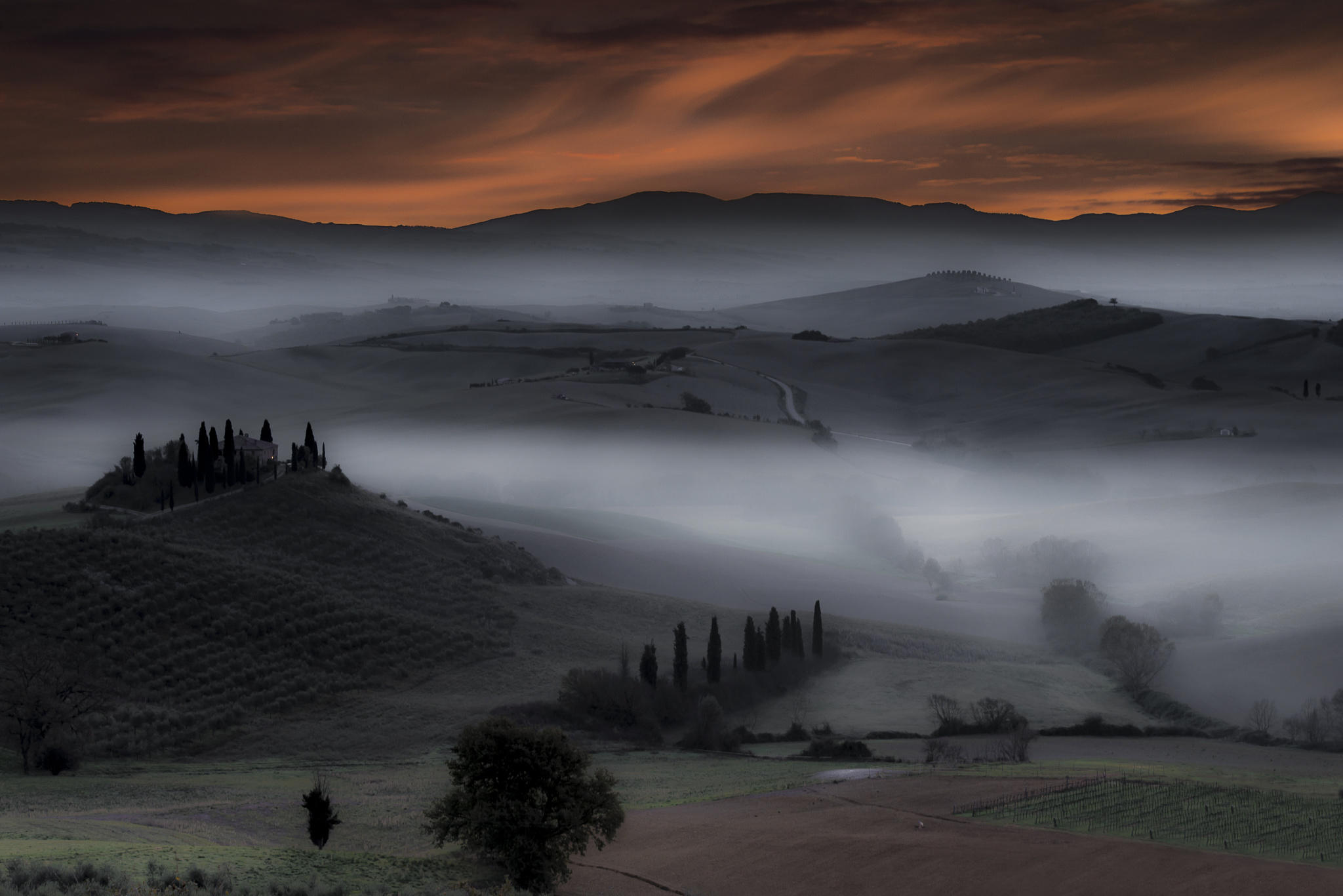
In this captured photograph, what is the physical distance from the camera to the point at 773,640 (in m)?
61.7

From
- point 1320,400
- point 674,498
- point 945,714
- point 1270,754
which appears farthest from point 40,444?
point 1320,400

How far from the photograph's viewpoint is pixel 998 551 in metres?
101

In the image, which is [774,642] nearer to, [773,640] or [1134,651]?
[773,640]

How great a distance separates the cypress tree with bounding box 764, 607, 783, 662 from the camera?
61406mm

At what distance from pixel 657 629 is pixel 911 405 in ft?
424

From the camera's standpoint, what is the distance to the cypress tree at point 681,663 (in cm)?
5538

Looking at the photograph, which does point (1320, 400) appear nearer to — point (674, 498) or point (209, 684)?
point (674, 498)

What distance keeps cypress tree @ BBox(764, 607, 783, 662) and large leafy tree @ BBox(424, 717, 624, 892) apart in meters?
31.7

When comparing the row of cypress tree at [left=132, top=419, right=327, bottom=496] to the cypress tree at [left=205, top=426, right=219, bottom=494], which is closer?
the cypress tree at [left=205, top=426, right=219, bottom=494]

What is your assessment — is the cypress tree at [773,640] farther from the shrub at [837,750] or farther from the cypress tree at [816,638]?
the shrub at [837,750]

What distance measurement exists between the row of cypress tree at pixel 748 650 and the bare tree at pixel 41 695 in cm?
2097

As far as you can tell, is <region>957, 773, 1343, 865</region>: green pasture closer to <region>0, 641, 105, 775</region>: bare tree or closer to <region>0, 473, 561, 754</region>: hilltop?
<region>0, 641, 105, 775</region>: bare tree

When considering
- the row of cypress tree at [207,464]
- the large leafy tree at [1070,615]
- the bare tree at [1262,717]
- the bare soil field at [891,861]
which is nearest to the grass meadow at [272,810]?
the bare soil field at [891,861]

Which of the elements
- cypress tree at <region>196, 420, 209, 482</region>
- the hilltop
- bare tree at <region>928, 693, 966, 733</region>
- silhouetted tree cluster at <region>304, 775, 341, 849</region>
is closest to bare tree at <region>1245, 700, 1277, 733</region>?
bare tree at <region>928, 693, 966, 733</region>
